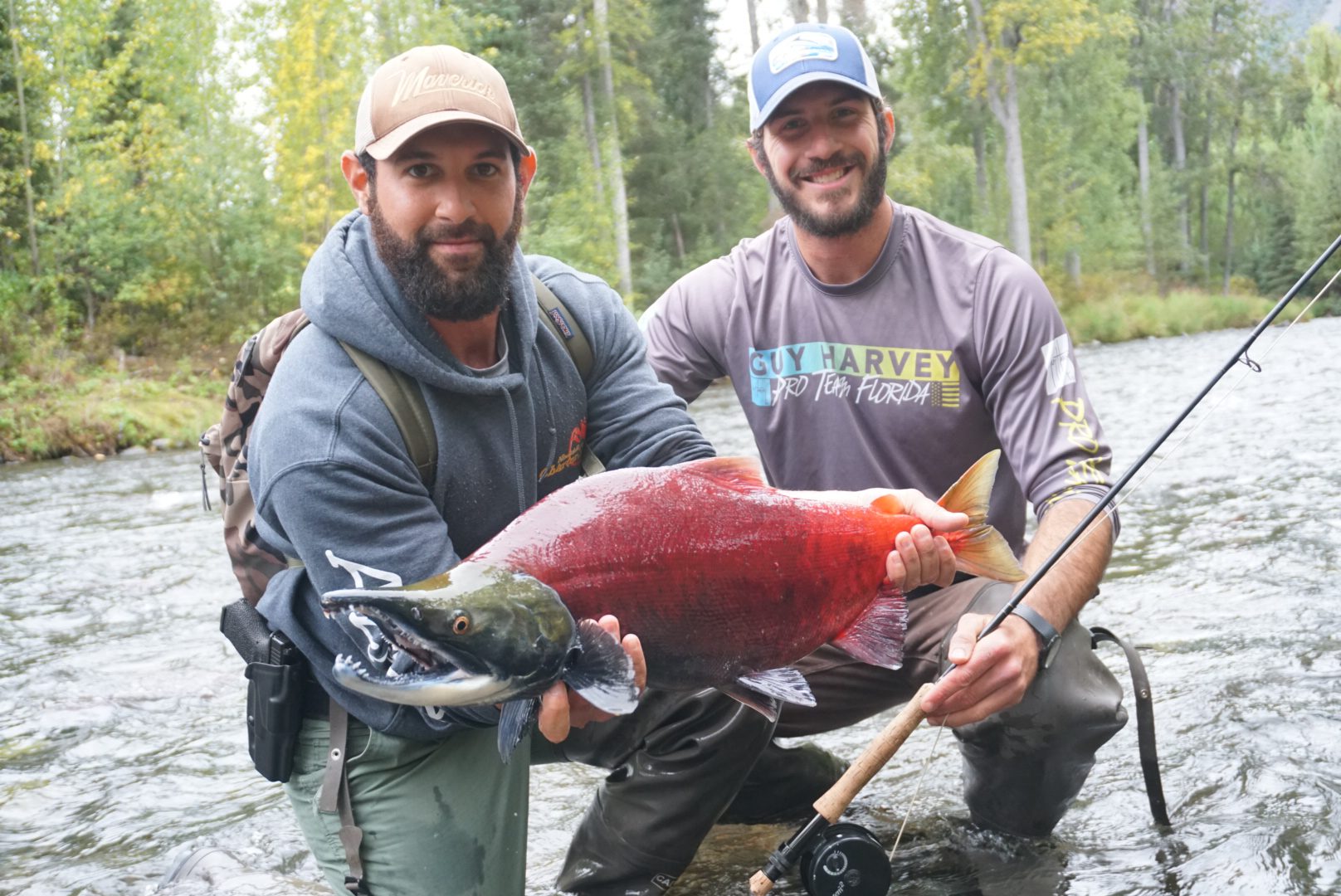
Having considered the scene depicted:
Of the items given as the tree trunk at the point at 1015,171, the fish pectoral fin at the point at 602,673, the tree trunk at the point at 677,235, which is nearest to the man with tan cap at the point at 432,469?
the fish pectoral fin at the point at 602,673

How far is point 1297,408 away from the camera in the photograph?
38.5 ft

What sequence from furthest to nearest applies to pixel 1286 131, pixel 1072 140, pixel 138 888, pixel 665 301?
pixel 1286 131 → pixel 1072 140 → pixel 665 301 → pixel 138 888

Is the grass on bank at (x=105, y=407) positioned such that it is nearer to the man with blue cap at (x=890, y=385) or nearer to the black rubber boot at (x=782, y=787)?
the man with blue cap at (x=890, y=385)

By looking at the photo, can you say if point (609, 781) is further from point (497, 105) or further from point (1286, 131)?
point (1286, 131)

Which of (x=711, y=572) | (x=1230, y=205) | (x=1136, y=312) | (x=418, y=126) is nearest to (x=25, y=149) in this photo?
(x=418, y=126)

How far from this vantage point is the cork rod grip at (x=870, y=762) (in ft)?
8.79

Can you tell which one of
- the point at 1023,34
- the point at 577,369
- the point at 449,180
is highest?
the point at 1023,34

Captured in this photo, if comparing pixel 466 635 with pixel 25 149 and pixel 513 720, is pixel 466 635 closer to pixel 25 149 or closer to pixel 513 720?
pixel 513 720

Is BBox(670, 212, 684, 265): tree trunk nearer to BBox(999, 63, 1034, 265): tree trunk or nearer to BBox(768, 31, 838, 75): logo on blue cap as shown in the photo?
BBox(999, 63, 1034, 265): tree trunk

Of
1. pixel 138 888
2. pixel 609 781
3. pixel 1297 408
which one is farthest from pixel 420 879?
pixel 1297 408

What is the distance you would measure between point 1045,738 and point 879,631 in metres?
0.72

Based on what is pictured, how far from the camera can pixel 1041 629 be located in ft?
9.71

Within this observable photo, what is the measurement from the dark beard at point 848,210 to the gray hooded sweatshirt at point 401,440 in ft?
2.31

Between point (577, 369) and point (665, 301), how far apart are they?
100 cm
